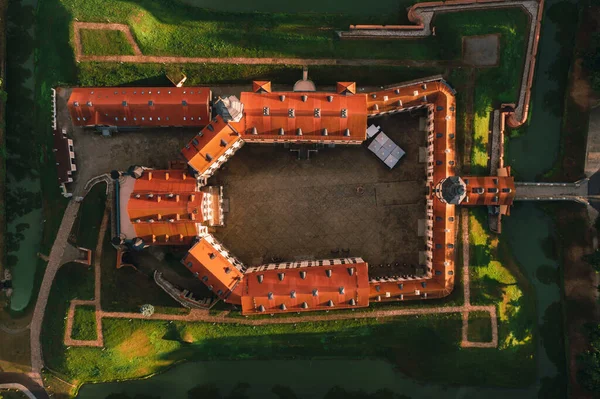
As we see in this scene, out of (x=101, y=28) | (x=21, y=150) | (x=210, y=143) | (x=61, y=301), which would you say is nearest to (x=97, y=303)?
(x=61, y=301)

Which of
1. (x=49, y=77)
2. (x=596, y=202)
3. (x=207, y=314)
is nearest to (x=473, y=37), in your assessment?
(x=596, y=202)

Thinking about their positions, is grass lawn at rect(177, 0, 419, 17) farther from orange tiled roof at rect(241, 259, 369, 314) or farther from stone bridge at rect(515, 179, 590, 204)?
orange tiled roof at rect(241, 259, 369, 314)

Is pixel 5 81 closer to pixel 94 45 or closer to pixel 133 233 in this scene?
pixel 94 45

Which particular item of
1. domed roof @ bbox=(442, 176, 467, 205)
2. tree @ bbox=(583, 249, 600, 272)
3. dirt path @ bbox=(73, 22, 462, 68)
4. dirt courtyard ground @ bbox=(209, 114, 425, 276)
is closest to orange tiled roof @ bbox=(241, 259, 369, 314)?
dirt courtyard ground @ bbox=(209, 114, 425, 276)

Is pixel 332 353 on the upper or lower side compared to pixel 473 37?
lower

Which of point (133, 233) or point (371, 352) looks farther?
point (371, 352)
